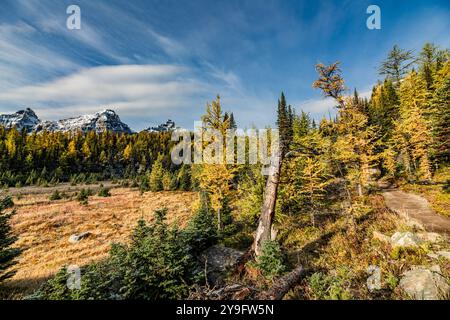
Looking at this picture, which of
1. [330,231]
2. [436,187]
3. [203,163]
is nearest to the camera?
[330,231]

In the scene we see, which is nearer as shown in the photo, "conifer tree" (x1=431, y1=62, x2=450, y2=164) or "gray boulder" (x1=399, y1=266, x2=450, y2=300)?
"gray boulder" (x1=399, y1=266, x2=450, y2=300)

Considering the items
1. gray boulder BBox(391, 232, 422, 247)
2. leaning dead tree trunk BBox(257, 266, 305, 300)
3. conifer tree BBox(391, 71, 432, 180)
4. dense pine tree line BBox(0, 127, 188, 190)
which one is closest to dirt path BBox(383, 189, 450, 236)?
gray boulder BBox(391, 232, 422, 247)

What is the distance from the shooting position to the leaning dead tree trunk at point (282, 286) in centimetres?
481

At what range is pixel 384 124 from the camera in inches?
1542

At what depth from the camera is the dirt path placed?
11.4m

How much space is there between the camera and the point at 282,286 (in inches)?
212

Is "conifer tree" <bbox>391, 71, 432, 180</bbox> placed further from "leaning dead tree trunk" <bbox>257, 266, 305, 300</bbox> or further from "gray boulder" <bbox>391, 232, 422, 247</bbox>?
"leaning dead tree trunk" <bbox>257, 266, 305, 300</bbox>

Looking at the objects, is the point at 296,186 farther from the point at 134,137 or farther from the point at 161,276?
the point at 134,137

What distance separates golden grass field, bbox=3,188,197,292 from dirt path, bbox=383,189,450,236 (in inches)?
540

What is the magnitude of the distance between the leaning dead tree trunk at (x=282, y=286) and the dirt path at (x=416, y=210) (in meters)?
9.18

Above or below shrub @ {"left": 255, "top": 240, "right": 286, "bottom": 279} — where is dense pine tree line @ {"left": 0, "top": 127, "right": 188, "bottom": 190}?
above

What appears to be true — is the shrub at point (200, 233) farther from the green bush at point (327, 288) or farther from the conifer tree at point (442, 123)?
the conifer tree at point (442, 123)
